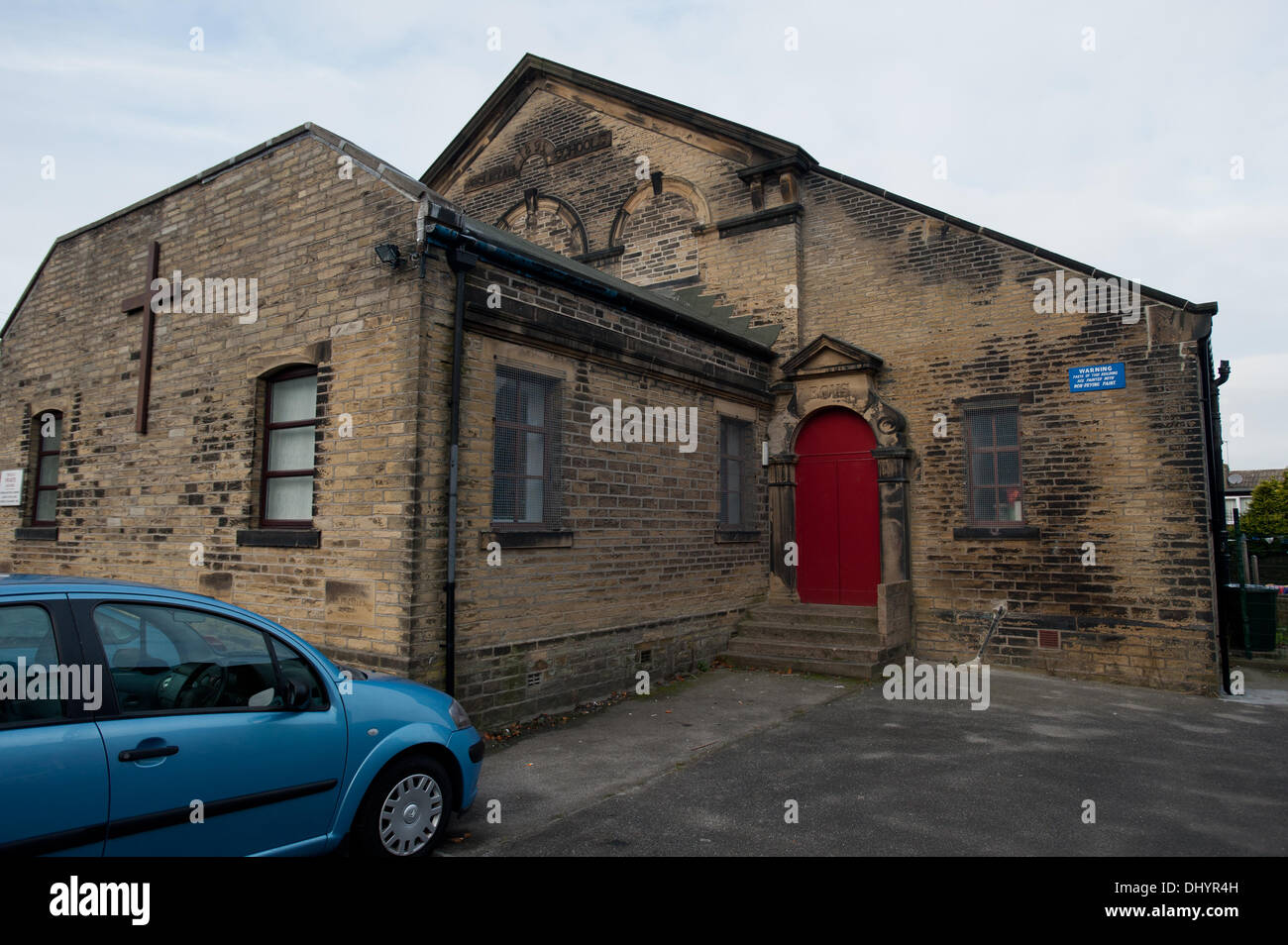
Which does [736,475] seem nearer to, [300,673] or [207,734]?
[300,673]

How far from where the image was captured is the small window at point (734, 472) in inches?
445

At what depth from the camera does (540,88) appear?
15.6 meters

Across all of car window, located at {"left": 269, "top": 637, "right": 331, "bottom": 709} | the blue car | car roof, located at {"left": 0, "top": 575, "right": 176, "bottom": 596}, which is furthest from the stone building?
car roof, located at {"left": 0, "top": 575, "right": 176, "bottom": 596}

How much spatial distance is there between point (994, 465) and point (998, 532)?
37.5 inches

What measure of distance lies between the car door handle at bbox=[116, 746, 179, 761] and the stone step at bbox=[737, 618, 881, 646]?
8.34m

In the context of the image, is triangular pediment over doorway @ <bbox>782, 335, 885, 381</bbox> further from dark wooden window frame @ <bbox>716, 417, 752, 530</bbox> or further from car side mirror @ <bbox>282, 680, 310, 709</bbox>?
car side mirror @ <bbox>282, 680, 310, 709</bbox>

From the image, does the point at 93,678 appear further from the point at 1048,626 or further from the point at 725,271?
the point at 725,271

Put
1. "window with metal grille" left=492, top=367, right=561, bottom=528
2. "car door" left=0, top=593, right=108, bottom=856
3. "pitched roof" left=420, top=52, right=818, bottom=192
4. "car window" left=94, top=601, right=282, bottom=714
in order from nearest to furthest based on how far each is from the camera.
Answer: "car door" left=0, top=593, right=108, bottom=856 → "car window" left=94, top=601, right=282, bottom=714 → "window with metal grille" left=492, top=367, right=561, bottom=528 → "pitched roof" left=420, top=52, right=818, bottom=192

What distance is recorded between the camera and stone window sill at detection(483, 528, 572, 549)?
7.27 metres

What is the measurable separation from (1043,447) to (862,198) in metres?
4.64

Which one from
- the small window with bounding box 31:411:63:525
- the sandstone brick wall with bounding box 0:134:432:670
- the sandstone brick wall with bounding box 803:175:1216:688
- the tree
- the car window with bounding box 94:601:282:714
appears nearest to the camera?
the car window with bounding box 94:601:282:714

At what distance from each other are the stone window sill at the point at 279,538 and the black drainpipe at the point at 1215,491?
33.0 ft

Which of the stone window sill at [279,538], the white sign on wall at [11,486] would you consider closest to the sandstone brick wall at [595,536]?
the stone window sill at [279,538]

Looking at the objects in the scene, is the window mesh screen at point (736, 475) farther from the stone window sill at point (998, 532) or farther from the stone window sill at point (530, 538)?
the stone window sill at point (530, 538)
